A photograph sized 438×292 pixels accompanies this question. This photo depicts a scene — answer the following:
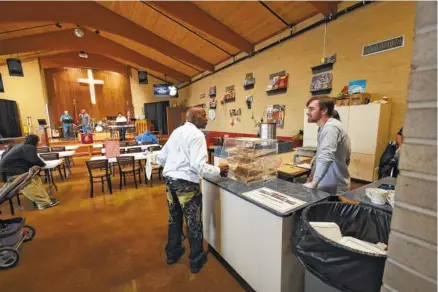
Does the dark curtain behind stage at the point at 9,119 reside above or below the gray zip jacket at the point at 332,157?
above

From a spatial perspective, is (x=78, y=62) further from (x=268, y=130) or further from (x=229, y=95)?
(x=268, y=130)

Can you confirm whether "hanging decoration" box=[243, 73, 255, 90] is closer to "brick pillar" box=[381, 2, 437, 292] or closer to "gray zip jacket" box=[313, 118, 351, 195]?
"gray zip jacket" box=[313, 118, 351, 195]

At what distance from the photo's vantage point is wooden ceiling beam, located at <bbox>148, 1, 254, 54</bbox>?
16.1ft

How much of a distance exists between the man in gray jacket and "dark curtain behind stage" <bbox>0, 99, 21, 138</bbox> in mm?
11832

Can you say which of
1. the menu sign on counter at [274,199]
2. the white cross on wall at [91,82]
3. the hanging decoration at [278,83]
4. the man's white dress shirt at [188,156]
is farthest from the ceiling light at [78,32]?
the menu sign on counter at [274,199]

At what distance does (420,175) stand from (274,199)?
1008 millimetres

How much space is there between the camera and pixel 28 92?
9.50 meters

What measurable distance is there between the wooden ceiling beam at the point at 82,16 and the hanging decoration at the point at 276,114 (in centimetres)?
421

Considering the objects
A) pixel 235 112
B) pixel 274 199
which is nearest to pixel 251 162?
pixel 274 199

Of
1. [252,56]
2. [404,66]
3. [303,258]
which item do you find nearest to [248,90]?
[252,56]

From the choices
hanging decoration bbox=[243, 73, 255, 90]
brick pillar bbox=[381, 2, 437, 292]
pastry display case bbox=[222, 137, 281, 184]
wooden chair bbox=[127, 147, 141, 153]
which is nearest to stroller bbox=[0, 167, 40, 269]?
pastry display case bbox=[222, 137, 281, 184]

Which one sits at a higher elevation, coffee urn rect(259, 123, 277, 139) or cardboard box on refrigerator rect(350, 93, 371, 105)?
cardboard box on refrigerator rect(350, 93, 371, 105)

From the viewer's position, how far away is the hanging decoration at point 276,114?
5807 millimetres

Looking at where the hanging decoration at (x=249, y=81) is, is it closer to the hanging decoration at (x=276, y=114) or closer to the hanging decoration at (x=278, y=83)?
the hanging decoration at (x=278, y=83)
